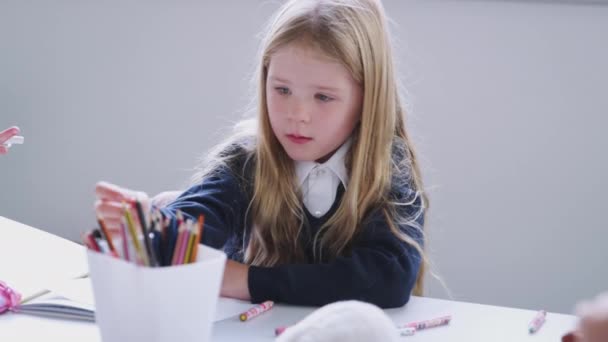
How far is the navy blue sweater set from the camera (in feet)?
3.64

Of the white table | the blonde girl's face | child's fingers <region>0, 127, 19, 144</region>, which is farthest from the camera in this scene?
child's fingers <region>0, 127, 19, 144</region>

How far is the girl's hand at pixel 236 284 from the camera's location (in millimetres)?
1118

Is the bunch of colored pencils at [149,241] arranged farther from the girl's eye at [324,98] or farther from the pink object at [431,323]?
the girl's eye at [324,98]

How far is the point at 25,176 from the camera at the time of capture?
2.86 metres

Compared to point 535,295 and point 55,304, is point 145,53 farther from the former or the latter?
point 55,304

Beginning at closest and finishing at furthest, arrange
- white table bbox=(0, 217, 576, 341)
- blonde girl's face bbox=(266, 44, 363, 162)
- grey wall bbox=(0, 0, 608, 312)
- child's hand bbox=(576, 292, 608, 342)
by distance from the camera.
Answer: child's hand bbox=(576, 292, 608, 342), white table bbox=(0, 217, 576, 341), blonde girl's face bbox=(266, 44, 363, 162), grey wall bbox=(0, 0, 608, 312)

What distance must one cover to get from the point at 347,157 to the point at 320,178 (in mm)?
56

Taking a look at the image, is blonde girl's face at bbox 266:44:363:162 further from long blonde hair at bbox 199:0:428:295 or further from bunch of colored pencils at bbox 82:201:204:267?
bunch of colored pencils at bbox 82:201:204:267

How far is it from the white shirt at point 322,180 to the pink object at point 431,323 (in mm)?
350

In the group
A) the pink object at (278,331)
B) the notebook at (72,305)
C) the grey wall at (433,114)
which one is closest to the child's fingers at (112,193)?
the notebook at (72,305)

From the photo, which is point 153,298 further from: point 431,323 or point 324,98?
point 324,98

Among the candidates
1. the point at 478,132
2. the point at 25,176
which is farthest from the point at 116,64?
the point at 478,132

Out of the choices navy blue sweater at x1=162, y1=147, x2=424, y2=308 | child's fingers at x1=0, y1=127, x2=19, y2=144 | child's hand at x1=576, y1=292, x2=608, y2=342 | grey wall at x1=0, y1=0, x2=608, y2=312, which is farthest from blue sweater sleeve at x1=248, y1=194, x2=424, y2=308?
grey wall at x1=0, y1=0, x2=608, y2=312

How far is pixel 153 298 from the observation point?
70 centimetres
